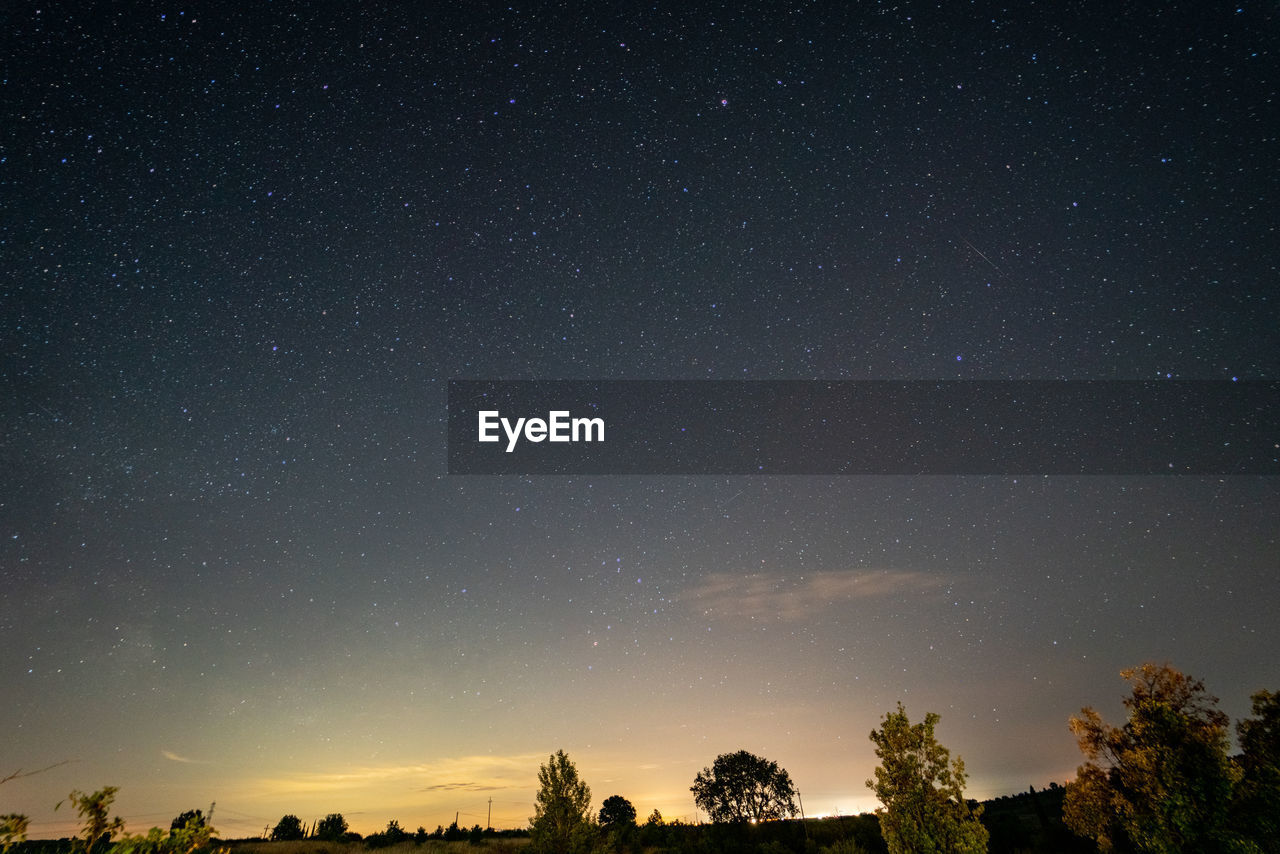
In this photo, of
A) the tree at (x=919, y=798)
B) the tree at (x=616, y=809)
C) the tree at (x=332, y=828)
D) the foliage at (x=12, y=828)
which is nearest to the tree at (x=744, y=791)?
the tree at (x=616, y=809)

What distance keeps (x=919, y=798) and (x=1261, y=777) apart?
1247 centimetres

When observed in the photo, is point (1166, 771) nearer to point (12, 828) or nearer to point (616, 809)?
point (12, 828)

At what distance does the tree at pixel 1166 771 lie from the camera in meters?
15.5

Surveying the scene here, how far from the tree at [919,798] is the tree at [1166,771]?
7846 mm

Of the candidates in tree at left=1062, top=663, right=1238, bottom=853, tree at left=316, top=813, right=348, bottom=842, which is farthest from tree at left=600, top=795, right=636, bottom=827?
tree at left=1062, top=663, right=1238, bottom=853

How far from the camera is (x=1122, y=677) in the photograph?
18.4 meters

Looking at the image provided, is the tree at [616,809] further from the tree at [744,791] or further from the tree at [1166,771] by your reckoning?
the tree at [1166,771]

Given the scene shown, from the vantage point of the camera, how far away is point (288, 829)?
50.5 metres

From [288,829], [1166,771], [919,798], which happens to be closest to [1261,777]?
[1166,771]

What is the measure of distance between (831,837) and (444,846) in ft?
83.0

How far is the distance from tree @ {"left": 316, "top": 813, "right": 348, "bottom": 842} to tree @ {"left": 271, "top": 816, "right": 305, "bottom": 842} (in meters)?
4.59

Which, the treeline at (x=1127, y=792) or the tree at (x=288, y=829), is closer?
the treeline at (x=1127, y=792)

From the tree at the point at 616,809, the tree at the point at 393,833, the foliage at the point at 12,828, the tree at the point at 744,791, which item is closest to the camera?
the foliage at the point at 12,828

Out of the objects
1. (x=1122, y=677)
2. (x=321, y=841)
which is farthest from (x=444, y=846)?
(x=1122, y=677)
